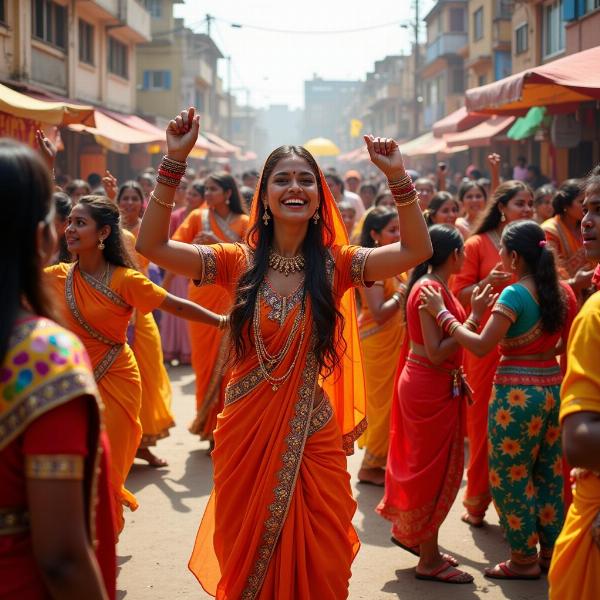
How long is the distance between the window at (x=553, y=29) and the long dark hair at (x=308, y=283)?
1905 centimetres

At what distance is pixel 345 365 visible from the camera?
4.00m

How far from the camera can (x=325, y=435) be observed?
3.59 m

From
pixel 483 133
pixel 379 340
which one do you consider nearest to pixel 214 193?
pixel 379 340

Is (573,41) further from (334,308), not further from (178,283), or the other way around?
(334,308)

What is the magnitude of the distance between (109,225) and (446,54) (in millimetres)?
39130

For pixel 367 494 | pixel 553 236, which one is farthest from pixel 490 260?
pixel 367 494

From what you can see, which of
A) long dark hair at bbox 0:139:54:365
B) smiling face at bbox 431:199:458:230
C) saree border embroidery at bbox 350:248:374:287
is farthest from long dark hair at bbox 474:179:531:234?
long dark hair at bbox 0:139:54:365

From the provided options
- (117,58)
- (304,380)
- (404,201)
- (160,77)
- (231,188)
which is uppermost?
(160,77)

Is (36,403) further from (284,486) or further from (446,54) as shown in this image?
(446,54)

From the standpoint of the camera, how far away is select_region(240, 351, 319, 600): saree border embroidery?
341 cm

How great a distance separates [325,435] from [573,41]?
1587 centimetres

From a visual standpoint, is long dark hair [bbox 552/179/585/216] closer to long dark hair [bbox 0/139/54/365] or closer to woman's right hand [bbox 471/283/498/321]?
woman's right hand [bbox 471/283/498/321]

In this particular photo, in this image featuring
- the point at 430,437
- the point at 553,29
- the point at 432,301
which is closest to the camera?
the point at 432,301

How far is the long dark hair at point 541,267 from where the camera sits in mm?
A: 4500
